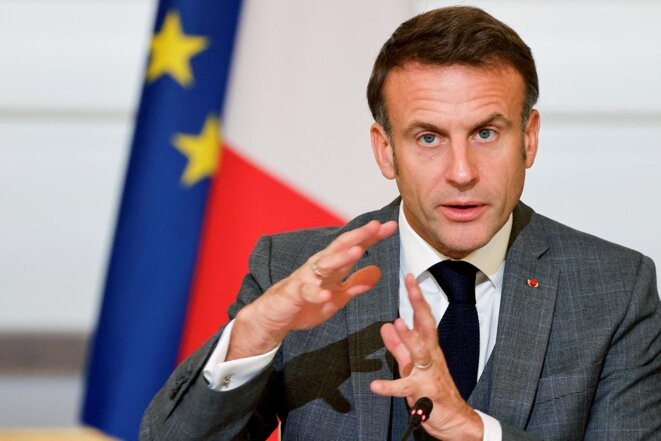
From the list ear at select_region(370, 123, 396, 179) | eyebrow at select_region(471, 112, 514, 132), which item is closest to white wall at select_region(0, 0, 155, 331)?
ear at select_region(370, 123, 396, 179)

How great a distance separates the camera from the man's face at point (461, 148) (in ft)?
5.43

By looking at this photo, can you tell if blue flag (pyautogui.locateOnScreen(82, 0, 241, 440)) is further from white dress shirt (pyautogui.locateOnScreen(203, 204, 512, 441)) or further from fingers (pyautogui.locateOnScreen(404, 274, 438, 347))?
fingers (pyautogui.locateOnScreen(404, 274, 438, 347))

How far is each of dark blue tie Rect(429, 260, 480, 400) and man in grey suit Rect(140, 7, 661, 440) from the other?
2 centimetres

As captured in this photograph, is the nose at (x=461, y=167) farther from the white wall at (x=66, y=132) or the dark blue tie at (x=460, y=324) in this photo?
the white wall at (x=66, y=132)

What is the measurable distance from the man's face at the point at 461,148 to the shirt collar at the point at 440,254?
6 cm

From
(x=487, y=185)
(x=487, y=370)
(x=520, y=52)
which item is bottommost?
(x=487, y=370)

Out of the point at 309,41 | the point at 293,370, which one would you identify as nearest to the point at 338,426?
the point at 293,370

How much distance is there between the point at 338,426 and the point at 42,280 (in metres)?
3.51

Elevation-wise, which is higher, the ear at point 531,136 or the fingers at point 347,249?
the ear at point 531,136

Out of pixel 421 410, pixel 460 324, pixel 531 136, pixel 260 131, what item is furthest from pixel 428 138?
pixel 260 131

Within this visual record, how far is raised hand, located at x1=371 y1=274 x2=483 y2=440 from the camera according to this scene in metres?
1.50

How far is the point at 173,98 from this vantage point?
272 centimetres

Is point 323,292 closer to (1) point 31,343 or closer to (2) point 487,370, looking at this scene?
(2) point 487,370

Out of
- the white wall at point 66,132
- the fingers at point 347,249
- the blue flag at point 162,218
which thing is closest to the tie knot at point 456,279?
the fingers at point 347,249
